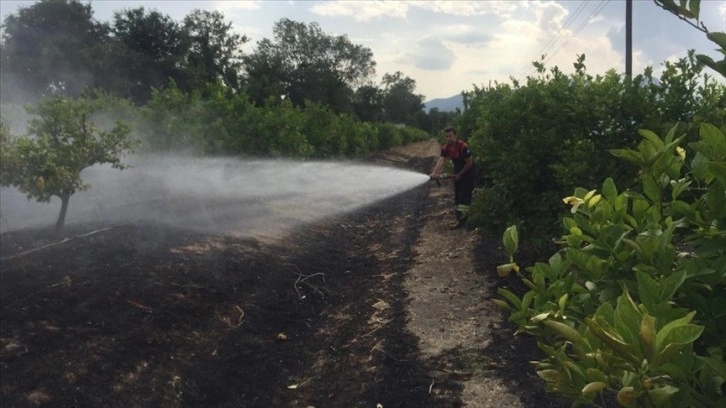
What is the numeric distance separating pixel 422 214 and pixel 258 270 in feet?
21.3

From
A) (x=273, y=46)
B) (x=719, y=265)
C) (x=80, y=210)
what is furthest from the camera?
(x=273, y=46)

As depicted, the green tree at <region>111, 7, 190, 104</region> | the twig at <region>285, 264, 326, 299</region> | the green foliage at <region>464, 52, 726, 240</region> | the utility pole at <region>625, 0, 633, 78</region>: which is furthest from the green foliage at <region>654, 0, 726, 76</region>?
the green tree at <region>111, 7, 190, 104</region>

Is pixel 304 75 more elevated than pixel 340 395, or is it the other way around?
pixel 304 75

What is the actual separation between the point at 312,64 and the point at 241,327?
227ft

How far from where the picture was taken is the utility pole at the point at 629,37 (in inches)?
627

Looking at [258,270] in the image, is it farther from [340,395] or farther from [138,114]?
[138,114]

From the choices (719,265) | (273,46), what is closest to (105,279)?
(719,265)

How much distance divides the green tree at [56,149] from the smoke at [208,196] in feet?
4.63

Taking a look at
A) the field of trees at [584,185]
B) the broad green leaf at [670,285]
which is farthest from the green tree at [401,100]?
the broad green leaf at [670,285]

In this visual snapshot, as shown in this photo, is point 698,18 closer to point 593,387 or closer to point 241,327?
point 593,387

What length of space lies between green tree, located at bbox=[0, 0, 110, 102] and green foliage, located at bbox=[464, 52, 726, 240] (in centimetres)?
3048

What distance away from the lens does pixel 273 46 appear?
7350cm

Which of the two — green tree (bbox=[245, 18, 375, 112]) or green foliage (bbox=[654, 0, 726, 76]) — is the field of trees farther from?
green tree (bbox=[245, 18, 375, 112])

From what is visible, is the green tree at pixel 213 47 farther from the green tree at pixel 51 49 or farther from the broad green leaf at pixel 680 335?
the broad green leaf at pixel 680 335
